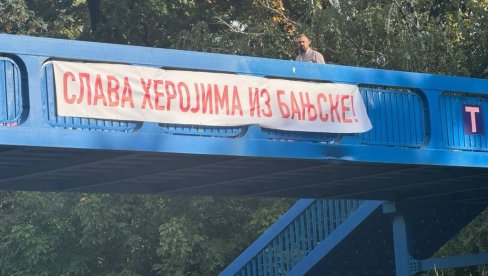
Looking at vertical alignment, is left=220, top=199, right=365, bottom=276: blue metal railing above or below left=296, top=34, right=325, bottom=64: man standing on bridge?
below

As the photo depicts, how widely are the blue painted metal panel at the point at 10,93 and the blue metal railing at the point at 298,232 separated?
7.28 m

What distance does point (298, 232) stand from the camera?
1598 cm

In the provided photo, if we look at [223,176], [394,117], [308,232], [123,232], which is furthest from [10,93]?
[123,232]

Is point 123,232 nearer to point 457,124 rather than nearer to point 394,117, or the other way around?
point 457,124

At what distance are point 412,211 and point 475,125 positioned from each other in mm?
3156

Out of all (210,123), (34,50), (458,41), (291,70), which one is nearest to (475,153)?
(291,70)

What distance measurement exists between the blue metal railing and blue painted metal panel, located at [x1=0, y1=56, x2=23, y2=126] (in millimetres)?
7280

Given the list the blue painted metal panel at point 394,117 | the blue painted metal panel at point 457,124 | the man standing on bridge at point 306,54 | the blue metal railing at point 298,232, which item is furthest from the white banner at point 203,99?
the blue metal railing at point 298,232

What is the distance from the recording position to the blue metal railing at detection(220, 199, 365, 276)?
52.1ft

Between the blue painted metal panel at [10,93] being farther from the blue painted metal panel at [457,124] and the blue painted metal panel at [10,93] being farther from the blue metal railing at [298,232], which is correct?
the blue metal railing at [298,232]

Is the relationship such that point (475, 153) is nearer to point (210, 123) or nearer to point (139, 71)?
point (210, 123)

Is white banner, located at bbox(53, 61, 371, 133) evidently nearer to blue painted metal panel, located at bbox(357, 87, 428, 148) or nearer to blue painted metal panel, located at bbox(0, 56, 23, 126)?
blue painted metal panel, located at bbox(357, 87, 428, 148)

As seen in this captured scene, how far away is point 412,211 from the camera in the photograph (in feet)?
50.5

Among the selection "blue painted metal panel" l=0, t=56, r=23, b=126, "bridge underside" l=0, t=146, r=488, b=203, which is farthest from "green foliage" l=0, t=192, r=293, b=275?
"blue painted metal panel" l=0, t=56, r=23, b=126
